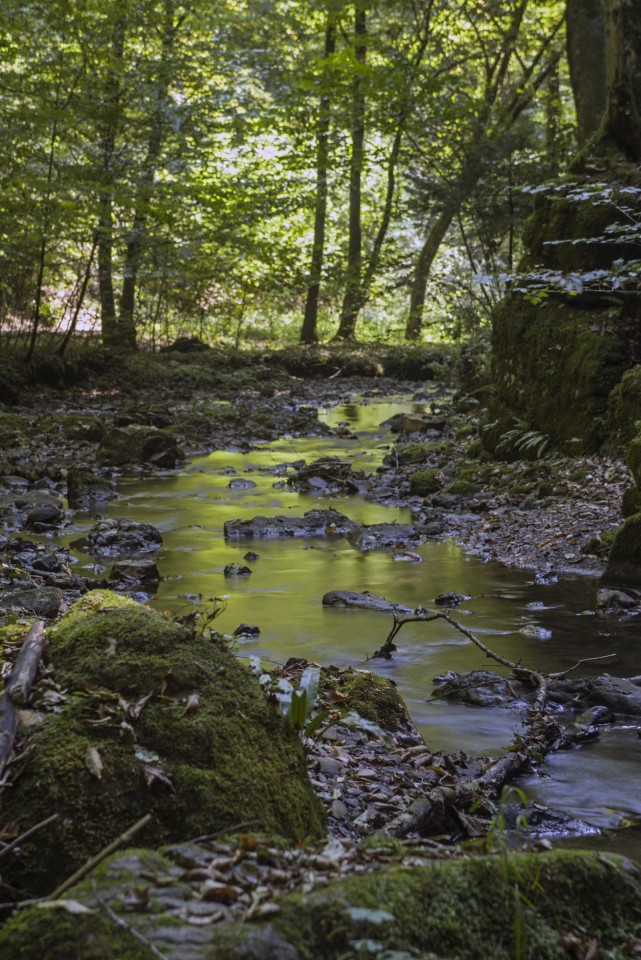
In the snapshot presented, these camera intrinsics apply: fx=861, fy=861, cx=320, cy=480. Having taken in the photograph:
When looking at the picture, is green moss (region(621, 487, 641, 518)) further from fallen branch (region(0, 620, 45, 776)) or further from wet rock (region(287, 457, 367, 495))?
fallen branch (region(0, 620, 45, 776))

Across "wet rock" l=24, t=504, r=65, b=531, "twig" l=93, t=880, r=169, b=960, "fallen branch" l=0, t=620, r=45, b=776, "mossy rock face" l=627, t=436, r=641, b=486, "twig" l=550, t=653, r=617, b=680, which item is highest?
"mossy rock face" l=627, t=436, r=641, b=486

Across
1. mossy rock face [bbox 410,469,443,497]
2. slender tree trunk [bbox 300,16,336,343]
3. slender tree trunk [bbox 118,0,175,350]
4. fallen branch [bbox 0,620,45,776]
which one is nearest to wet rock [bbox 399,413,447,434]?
mossy rock face [bbox 410,469,443,497]

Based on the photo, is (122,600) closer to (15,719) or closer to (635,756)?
(15,719)

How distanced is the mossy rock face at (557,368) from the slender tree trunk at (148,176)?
9.62 meters

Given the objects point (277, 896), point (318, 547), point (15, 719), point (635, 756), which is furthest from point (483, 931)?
point (318, 547)

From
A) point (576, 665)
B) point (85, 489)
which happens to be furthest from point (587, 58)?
point (576, 665)

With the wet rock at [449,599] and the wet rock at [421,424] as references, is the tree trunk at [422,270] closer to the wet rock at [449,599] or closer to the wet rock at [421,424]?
the wet rock at [421,424]

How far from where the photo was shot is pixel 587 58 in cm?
1327

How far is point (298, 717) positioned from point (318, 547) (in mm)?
6255

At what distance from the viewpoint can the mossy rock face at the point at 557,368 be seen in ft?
33.6

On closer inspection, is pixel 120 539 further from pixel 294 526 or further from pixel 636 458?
pixel 636 458

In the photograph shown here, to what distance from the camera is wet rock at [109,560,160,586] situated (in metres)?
7.48

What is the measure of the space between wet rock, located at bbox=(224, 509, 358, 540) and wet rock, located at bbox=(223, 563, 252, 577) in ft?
4.83

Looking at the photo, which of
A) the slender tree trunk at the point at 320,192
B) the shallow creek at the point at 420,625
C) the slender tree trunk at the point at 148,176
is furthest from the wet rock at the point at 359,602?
the slender tree trunk at the point at 320,192
